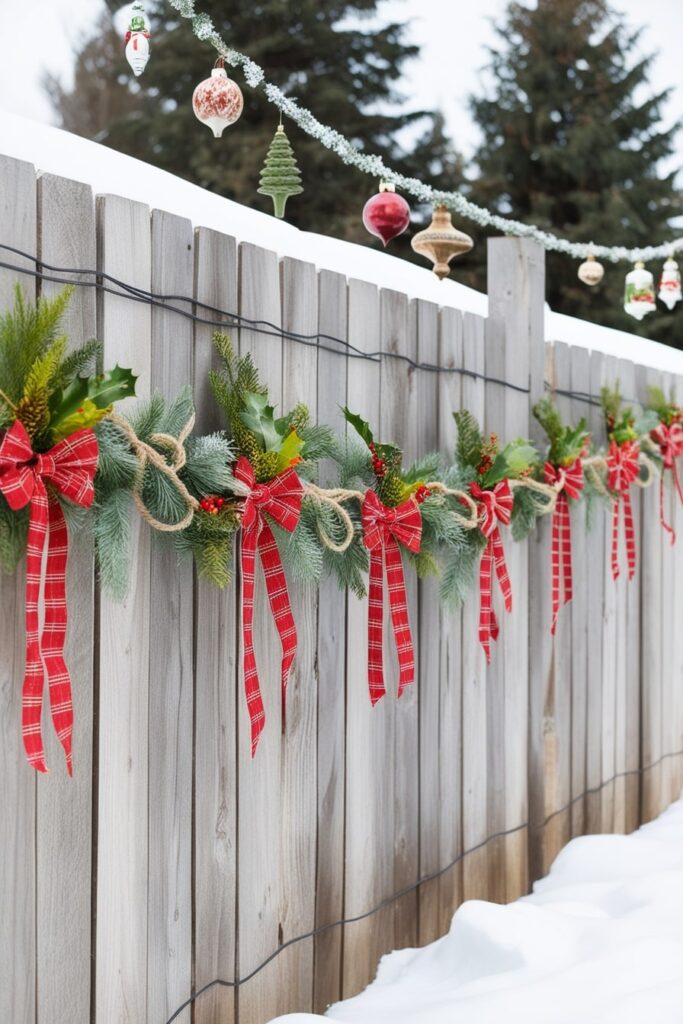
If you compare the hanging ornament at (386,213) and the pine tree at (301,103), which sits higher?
the pine tree at (301,103)

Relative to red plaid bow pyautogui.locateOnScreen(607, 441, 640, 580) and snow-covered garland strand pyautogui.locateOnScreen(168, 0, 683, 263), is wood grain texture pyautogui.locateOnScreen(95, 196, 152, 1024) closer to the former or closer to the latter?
snow-covered garland strand pyautogui.locateOnScreen(168, 0, 683, 263)

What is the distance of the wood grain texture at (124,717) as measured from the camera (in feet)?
5.88

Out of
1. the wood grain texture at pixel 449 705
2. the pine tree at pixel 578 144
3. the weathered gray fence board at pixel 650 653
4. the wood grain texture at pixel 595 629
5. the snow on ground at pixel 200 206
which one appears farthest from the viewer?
the pine tree at pixel 578 144

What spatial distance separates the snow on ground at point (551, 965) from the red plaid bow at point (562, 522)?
2.82 ft

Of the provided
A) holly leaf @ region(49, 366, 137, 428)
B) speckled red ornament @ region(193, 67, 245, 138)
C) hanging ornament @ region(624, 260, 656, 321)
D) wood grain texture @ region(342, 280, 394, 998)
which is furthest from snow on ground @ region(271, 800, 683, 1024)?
hanging ornament @ region(624, 260, 656, 321)

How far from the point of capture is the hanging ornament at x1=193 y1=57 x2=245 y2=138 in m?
2.77

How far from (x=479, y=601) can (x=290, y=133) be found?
Answer: 492 inches

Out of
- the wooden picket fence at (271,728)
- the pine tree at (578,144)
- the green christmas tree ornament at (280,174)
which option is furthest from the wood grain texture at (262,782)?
the pine tree at (578,144)

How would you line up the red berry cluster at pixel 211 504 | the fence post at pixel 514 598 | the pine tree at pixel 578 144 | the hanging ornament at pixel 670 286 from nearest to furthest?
the red berry cluster at pixel 211 504, the fence post at pixel 514 598, the hanging ornament at pixel 670 286, the pine tree at pixel 578 144

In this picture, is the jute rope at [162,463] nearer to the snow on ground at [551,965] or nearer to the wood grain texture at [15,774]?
the wood grain texture at [15,774]

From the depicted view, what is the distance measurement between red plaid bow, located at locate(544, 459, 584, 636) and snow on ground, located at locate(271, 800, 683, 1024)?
0.86 m

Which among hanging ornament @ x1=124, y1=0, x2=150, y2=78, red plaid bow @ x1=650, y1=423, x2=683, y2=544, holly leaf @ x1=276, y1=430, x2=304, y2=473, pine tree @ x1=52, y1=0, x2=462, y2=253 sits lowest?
holly leaf @ x1=276, y1=430, x2=304, y2=473

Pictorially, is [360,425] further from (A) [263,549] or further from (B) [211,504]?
(B) [211,504]

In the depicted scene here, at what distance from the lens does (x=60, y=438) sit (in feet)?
5.08
